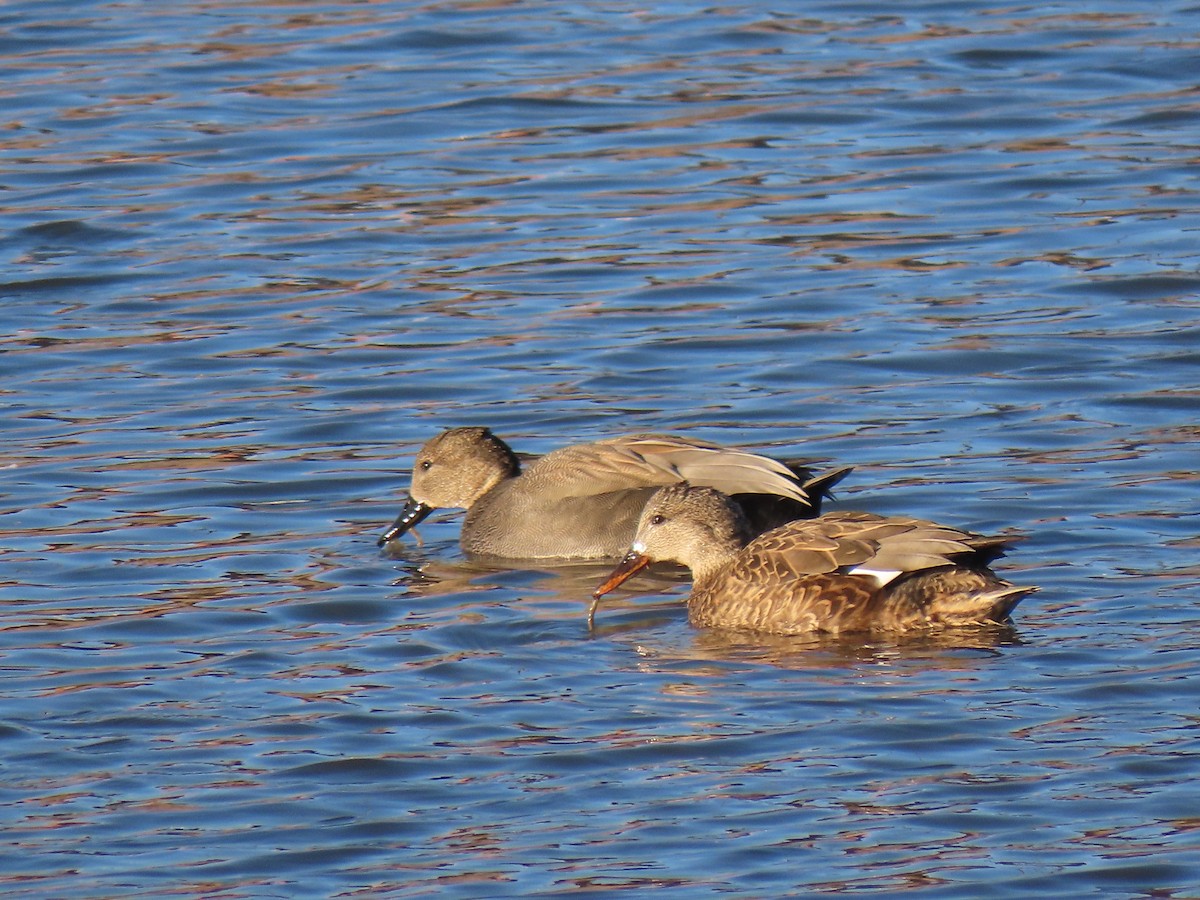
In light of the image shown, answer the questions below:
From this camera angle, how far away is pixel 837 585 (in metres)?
8.66

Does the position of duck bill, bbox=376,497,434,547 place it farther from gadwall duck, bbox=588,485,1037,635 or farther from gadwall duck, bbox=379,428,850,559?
gadwall duck, bbox=588,485,1037,635

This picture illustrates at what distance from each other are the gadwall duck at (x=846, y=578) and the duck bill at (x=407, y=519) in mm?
1312

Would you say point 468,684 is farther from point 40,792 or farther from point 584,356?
point 584,356

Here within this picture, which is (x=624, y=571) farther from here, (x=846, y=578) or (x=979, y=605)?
(x=979, y=605)

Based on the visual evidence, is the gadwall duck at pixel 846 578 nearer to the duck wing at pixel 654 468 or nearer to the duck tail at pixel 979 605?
the duck tail at pixel 979 605

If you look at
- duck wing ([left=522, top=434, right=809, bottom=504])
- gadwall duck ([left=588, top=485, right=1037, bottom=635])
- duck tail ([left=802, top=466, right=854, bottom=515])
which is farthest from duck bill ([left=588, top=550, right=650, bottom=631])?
duck tail ([left=802, top=466, right=854, bottom=515])

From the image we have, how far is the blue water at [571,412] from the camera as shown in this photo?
6.75m

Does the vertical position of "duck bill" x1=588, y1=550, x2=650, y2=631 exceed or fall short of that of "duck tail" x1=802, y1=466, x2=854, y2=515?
it falls short

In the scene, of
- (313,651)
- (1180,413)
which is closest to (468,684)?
(313,651)

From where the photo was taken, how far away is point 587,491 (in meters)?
10.1

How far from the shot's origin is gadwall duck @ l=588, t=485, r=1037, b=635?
8461mm

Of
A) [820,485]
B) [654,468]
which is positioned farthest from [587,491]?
[820,485]

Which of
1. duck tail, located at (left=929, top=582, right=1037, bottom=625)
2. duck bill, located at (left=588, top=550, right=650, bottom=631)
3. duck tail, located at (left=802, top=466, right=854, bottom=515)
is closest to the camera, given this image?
duck tail, located at (left=929, top=582, right=1037, bottom=625)

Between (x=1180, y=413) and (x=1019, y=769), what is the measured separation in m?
4.64
